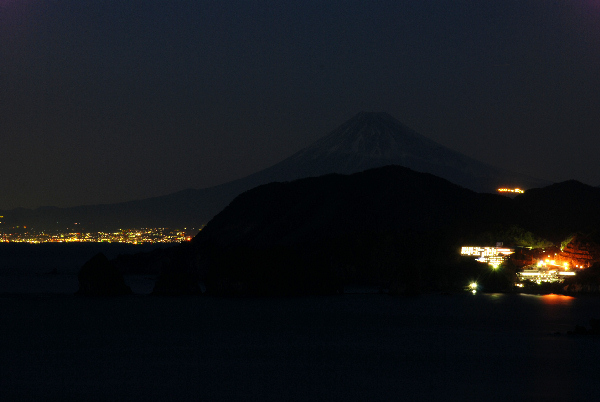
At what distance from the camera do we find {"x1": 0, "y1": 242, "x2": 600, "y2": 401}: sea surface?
42.4 meters

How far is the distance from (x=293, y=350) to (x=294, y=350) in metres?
0.07

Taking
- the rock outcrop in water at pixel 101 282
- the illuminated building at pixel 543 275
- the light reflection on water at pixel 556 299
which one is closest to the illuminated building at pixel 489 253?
the illuminated building at pixel 543 275

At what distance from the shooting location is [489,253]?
443 feet

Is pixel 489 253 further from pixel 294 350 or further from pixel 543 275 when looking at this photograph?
pixel 294 350

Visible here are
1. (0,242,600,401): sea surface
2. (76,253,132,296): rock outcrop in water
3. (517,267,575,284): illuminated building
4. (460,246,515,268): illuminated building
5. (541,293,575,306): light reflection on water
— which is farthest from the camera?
(460,246,515,268): illuminated building

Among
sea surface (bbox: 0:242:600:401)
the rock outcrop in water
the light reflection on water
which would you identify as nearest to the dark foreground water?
sea surface (bbox: 0:242:600:401)

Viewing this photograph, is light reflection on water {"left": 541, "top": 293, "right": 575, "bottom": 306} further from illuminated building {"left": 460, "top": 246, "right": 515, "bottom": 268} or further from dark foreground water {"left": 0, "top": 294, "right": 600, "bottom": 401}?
illuminated building {"left": 460, "top": 246, "right": 515, "bottom": 268}

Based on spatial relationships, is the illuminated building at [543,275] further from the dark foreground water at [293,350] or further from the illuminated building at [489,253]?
the dark foreground water at [293,350]

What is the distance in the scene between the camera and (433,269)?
11844cm

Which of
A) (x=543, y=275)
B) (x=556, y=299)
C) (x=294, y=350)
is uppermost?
(x=543, y=275)

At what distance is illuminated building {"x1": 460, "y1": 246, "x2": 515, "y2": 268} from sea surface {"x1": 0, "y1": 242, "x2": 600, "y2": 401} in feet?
120

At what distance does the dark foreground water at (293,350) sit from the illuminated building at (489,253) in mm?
37980

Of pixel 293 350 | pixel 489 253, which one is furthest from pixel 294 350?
pixel 489 253

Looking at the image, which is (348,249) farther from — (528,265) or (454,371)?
(454,371)
